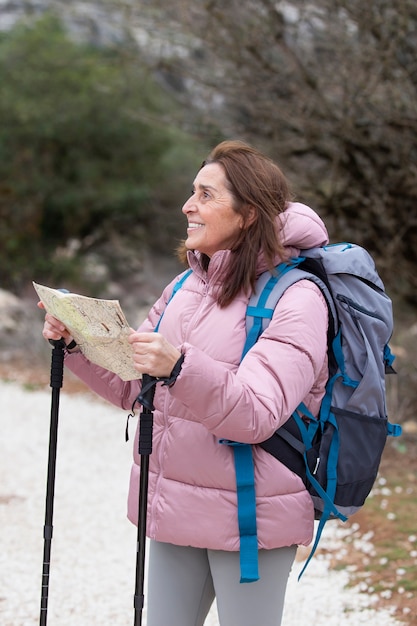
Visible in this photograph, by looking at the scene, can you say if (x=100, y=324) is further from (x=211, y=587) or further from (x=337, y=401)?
(x=211, y=587)

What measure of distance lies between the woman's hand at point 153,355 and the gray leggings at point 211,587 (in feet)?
1.91

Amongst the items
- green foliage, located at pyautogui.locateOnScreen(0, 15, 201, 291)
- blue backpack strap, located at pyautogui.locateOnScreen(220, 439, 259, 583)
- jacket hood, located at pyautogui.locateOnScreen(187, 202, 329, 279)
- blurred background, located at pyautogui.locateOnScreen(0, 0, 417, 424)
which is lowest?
green foliage, located at pyautogui.locateOnScreen(0, 15, 201, 291)

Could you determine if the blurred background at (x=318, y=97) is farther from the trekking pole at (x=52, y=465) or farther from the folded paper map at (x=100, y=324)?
the folded paper map at (x=100, y=324)

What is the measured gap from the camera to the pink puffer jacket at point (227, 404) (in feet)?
6.72

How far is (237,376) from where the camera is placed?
2.08 metres

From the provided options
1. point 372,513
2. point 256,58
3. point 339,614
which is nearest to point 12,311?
point 256,58

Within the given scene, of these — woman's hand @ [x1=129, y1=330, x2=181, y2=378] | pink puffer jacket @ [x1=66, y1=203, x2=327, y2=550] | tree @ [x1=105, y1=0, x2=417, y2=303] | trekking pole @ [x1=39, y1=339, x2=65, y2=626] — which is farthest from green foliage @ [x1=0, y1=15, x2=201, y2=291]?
woman's hand @ [x1=129, y1=330, x2=181, y2=378]

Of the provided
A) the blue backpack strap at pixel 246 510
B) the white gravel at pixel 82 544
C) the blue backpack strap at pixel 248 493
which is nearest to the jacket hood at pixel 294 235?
the blue backpack strap at pixel 248 493

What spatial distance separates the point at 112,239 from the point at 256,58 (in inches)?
468

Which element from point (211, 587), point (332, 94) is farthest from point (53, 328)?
point (332, 94)

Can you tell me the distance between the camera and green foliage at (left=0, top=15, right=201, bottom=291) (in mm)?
16391

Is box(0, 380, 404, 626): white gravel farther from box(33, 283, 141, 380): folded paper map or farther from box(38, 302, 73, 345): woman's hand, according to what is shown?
box(33, 283, 141, 380): folded paper map

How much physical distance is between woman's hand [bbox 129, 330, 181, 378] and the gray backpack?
28cm

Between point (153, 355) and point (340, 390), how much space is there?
572 millimetres
